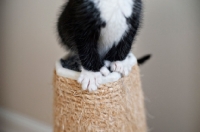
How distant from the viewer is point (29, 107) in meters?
1.27

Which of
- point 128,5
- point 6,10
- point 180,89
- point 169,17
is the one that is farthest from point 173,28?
point 6,10

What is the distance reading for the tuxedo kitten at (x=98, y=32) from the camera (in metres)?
0.54

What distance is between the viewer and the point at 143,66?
999mm

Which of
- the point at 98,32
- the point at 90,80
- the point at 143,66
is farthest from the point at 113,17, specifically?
the point at 143,66

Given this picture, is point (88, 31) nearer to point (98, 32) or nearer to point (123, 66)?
point (98, 32)

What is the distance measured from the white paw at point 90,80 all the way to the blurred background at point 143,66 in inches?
17.5

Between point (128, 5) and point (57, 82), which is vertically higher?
point (128, 5)

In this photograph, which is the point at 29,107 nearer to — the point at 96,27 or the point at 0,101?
the point at 0,101

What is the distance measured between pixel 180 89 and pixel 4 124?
3.17 feet

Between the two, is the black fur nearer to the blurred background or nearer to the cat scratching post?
the cat scratching post

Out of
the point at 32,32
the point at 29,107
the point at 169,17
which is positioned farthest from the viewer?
the point at 29,107

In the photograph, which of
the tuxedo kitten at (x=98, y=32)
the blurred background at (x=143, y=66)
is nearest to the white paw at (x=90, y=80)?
the tuxedo kitten at (x=98, y=32)

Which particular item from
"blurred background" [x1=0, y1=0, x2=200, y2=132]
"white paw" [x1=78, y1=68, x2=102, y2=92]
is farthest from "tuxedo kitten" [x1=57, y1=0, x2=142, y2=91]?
"blurred background" [x1=0, y1=0, x2=200, y2=132]

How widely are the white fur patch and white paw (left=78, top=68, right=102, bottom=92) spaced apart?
9cm
